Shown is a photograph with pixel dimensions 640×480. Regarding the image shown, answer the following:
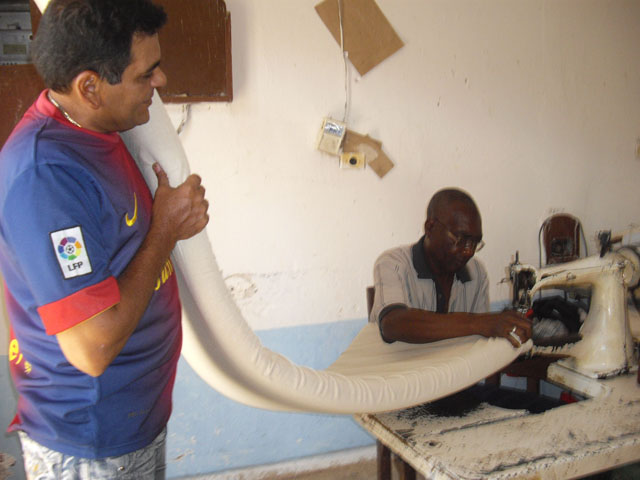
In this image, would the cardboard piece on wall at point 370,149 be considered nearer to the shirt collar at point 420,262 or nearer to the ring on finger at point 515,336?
the shirt collar at point 420,262

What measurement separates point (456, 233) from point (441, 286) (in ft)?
0.76

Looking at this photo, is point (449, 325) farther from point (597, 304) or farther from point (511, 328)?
point (597, 304)

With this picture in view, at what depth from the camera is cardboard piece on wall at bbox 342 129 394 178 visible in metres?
2.43

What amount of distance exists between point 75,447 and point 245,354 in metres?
0.38

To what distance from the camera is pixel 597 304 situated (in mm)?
1731

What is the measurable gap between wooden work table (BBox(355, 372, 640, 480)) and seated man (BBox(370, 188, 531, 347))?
21 cm

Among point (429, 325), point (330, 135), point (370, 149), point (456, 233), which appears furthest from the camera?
point (370, 149)

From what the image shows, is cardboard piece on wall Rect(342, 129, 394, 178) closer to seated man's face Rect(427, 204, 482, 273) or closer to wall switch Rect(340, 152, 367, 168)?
wall switch Rect(340, 152, 367, 168)

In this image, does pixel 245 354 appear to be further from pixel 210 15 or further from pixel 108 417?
pixel 210 15

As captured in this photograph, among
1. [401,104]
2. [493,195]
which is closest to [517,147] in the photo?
[493,195]

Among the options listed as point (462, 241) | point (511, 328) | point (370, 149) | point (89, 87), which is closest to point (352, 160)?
point (370, 149)

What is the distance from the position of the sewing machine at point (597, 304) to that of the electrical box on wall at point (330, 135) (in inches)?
38.5

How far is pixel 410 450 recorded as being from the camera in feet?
4.10

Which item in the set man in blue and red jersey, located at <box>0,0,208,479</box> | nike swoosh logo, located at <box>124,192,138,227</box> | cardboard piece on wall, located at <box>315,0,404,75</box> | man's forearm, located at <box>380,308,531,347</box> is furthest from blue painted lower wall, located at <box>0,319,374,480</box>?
nike swoosh logo, located at <box>124,192,138,227</box>
